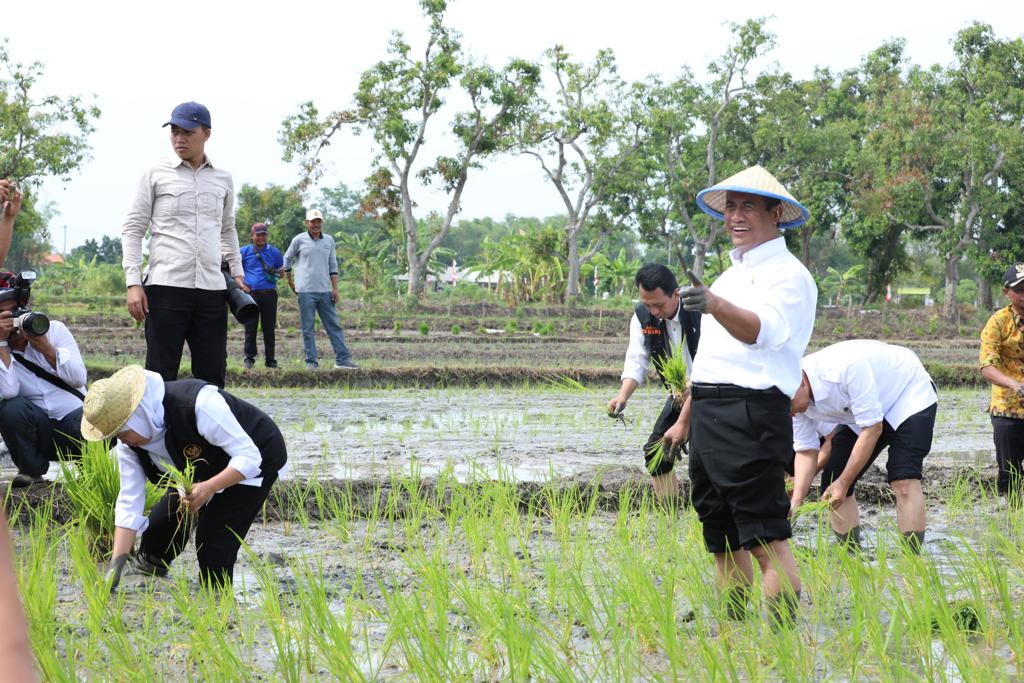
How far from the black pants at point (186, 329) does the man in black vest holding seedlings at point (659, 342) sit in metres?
1.75

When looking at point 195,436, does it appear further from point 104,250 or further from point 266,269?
point 104,250

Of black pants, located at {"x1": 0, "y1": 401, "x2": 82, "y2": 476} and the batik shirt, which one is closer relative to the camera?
black pants, located at {"x1": 0, "y1": 401, "x2": 82, "y2": 476}

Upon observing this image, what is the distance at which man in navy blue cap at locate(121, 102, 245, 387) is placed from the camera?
4.80 meters

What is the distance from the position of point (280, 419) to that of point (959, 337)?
56.5ft

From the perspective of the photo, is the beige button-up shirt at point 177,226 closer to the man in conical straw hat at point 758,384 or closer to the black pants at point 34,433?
the black pants at point 34,433

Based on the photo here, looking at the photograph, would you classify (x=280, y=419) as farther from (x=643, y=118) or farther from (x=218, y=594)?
(x=643, y=118)

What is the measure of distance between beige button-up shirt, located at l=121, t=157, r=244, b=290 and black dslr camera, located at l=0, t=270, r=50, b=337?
0.48 meters

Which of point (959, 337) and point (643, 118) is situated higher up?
point (643, 118)

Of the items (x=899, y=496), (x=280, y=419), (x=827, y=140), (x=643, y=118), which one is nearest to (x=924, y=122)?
(x=827, y=140)

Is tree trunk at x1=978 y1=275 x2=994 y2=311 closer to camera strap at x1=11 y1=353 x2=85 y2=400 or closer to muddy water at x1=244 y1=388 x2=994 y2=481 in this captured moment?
muddy water at x1=244 y1=388 x2=994 y2=481

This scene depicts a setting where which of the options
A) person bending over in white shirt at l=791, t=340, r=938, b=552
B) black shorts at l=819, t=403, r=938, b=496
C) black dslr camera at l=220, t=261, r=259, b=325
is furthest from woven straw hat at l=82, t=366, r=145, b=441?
black shorts at l=819, t=403, r=938, b=496

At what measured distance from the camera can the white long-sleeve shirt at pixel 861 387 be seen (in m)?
3.71

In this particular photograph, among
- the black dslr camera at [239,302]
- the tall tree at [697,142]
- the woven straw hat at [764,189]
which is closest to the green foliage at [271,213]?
the tall tree at [697,142]

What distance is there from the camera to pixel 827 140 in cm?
3064
